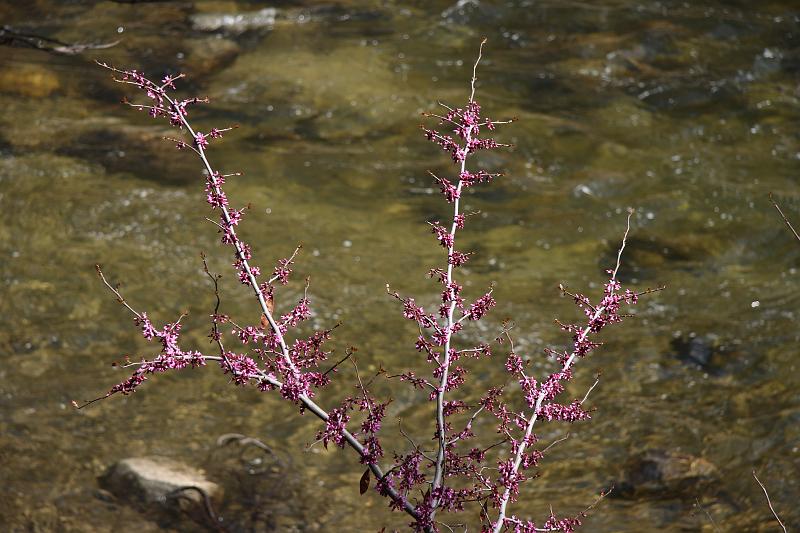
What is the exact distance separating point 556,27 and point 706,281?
6.29 meters

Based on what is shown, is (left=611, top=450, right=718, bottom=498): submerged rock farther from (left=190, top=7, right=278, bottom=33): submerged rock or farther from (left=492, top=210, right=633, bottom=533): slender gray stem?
(left=190, top=7, right=278, bottom=33): submerged rock

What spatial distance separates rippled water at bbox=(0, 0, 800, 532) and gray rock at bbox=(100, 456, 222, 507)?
5.7 inches

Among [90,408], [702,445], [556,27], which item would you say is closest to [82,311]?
[90,408]

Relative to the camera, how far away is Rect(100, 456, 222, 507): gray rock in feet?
18.2

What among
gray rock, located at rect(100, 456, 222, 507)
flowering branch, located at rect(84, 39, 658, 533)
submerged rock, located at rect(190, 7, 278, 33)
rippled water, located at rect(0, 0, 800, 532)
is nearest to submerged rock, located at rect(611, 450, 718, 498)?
rippled water, located at rect(0, 0, 800, 532)

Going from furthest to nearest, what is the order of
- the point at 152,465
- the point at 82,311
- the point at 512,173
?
the point at 512,173, the point at 82,311, the point at 152,465

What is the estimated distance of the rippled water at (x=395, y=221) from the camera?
592 centimetres

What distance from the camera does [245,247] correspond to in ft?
8.29

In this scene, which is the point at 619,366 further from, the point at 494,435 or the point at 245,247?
the point at 245,247

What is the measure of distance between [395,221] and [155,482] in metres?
4.27

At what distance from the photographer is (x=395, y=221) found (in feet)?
30.3

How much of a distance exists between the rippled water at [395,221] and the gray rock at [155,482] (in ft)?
0.48

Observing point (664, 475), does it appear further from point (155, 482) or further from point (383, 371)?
point (383, 371)

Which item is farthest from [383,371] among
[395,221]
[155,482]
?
[395,221]
